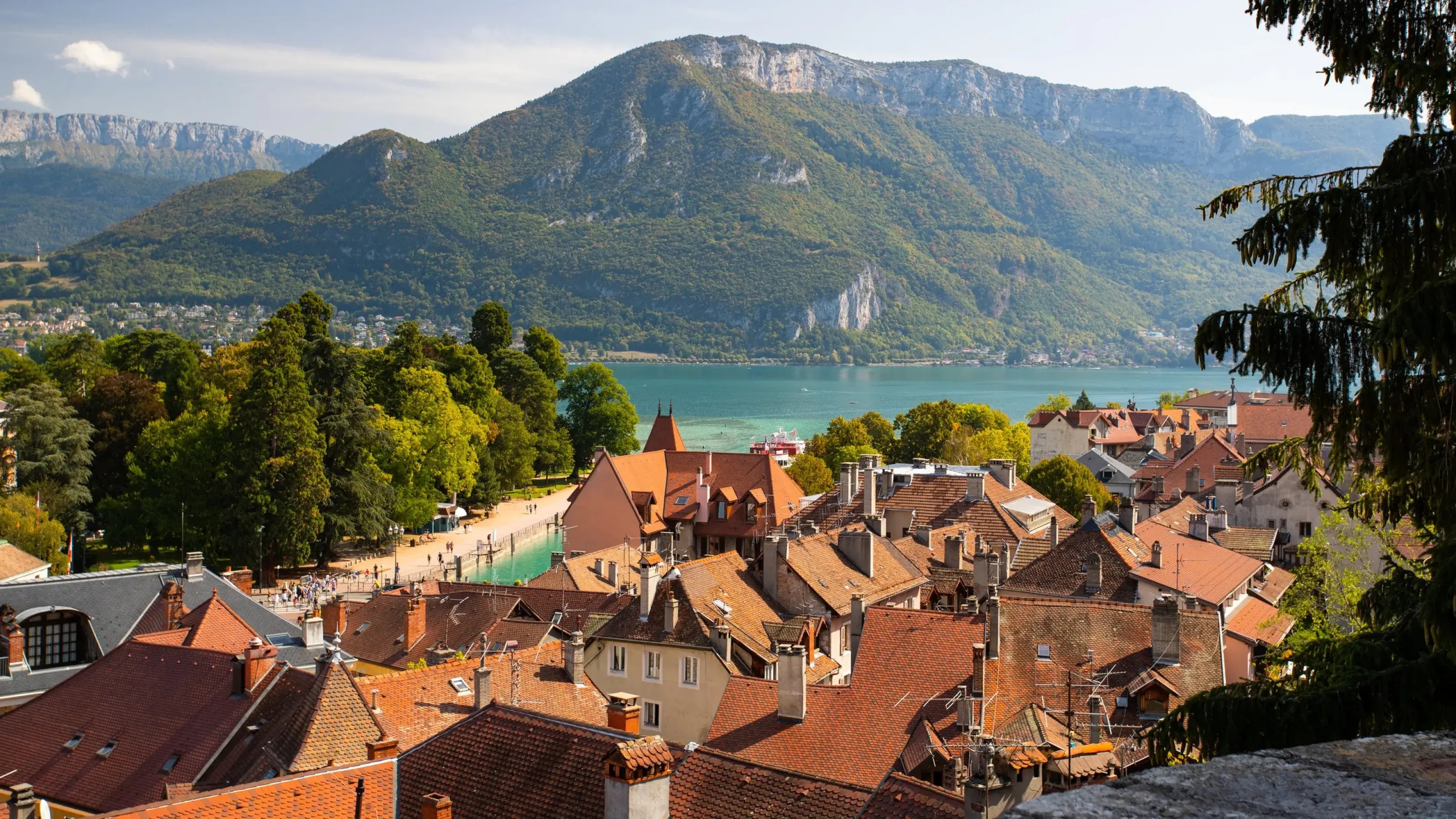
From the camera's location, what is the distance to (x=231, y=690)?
21703 mm

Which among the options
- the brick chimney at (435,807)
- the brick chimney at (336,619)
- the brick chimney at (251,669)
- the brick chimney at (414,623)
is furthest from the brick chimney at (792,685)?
the brick chimney at (336,619)

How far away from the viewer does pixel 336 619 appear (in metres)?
37.7

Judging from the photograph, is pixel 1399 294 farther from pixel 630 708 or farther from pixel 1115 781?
pixel 630 708

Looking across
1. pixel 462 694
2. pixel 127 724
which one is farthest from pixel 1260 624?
pixel 127 724

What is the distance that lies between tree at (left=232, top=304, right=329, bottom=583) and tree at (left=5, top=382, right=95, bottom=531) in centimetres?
885

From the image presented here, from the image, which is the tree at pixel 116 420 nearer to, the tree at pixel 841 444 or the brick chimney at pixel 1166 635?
the tree at pixel 841 444

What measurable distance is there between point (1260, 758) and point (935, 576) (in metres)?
35.0

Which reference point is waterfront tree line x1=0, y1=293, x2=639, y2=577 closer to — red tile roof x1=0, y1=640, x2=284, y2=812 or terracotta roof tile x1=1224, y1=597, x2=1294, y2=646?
red tile roof x1=0, y1=640, x2=284, y2=812

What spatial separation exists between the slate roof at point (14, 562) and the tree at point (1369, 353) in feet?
126

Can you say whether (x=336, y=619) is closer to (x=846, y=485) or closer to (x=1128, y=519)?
(x=846, y=485)

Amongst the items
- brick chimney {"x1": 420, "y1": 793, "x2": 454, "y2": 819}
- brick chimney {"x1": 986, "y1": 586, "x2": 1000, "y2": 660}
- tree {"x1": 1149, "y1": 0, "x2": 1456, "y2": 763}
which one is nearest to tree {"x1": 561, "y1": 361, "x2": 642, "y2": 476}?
brick chimney {"x1": 986, "y1": 586, "x2": 1000, "y2": 660}

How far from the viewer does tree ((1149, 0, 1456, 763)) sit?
779cm

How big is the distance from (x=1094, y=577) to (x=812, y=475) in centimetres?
4064

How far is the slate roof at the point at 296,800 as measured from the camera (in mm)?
13805
